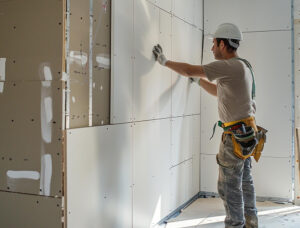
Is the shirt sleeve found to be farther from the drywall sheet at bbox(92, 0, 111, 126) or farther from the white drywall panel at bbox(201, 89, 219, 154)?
the white drywall panel at bbox(201, 89, 219, 154)

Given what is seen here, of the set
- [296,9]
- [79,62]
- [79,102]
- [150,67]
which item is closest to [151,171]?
[150,67]

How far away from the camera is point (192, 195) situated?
13.1ft

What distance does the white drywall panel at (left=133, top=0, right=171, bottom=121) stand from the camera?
273 cm

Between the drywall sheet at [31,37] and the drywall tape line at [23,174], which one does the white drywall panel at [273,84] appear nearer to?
the drywall sheet at [31,37]

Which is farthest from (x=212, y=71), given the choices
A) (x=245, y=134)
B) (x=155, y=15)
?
(x=155, y=15)

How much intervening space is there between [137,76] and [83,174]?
93 centimetres

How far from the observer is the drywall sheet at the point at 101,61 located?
89.7 inches

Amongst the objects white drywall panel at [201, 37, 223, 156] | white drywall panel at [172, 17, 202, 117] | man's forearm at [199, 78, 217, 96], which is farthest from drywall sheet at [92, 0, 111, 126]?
white drywall panel at [201, 37, 223, 156]

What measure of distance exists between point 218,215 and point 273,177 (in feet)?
3.00

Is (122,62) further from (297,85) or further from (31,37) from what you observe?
(297,85)

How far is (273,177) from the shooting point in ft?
13.3

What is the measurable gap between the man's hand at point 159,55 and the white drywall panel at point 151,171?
515mm

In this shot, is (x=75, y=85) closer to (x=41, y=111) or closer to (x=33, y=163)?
(x=41, y=111)

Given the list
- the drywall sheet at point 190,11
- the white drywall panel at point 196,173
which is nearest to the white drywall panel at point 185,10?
the drywall sheet at point 190,11
